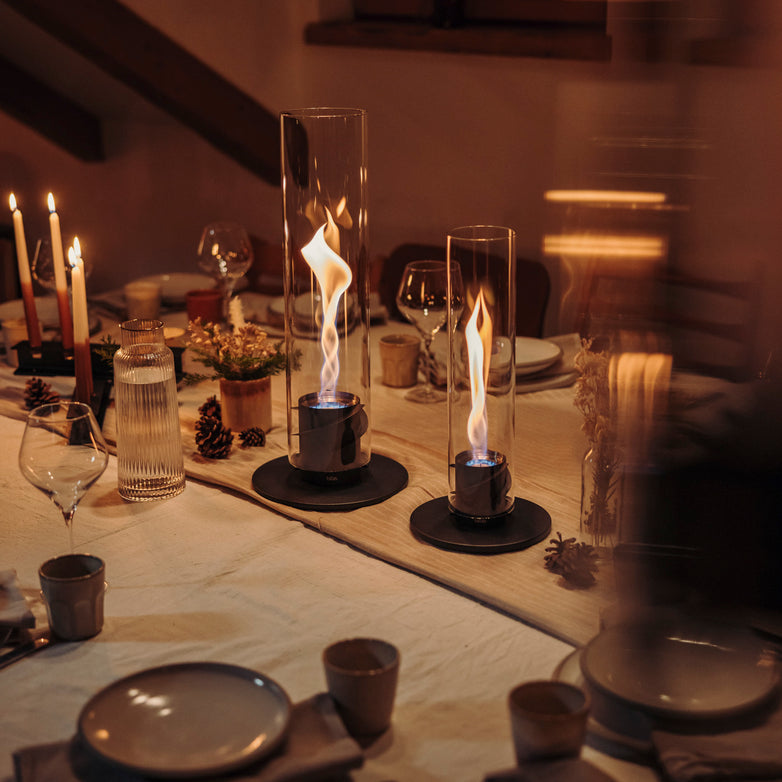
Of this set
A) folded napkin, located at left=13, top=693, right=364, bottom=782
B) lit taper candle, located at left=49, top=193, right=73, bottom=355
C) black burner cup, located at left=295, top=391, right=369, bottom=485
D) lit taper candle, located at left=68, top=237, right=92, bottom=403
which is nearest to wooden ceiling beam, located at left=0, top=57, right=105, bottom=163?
lit taper candle, located at left=49, top=193, right=73, bottom=355

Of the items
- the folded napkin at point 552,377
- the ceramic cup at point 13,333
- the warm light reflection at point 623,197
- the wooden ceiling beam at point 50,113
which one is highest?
the wooden ceiling beam at point 50,113

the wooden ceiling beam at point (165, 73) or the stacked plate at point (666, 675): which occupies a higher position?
the wooden ceiling beam at point (165, 73)

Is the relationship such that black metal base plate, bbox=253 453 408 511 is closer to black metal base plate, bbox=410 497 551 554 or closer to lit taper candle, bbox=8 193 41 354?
black metal base plate, bbox=410 497 551 554

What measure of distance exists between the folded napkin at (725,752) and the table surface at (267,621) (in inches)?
1.3

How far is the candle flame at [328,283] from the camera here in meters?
1.23

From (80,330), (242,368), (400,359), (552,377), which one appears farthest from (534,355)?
(80,330)

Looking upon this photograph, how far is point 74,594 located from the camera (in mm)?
910

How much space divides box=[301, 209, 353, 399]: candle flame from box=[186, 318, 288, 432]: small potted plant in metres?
0.18

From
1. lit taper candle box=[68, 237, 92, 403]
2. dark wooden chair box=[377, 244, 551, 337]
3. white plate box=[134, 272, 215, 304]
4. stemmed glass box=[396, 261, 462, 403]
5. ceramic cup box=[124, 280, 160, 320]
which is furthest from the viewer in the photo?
dark wooden chair box=[377, 244, 551, 337]

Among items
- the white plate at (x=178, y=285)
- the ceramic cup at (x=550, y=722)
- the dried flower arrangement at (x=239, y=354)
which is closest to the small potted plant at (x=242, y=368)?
the dried flower arrangement at (x=239, y=354)

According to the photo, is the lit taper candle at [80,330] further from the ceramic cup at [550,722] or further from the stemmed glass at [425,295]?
the ceramic cup at [550,722]

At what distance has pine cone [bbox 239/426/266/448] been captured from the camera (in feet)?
4.61

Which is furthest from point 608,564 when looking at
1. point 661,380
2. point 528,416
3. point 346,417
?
point 528,416

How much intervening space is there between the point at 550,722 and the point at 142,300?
4.85ft
